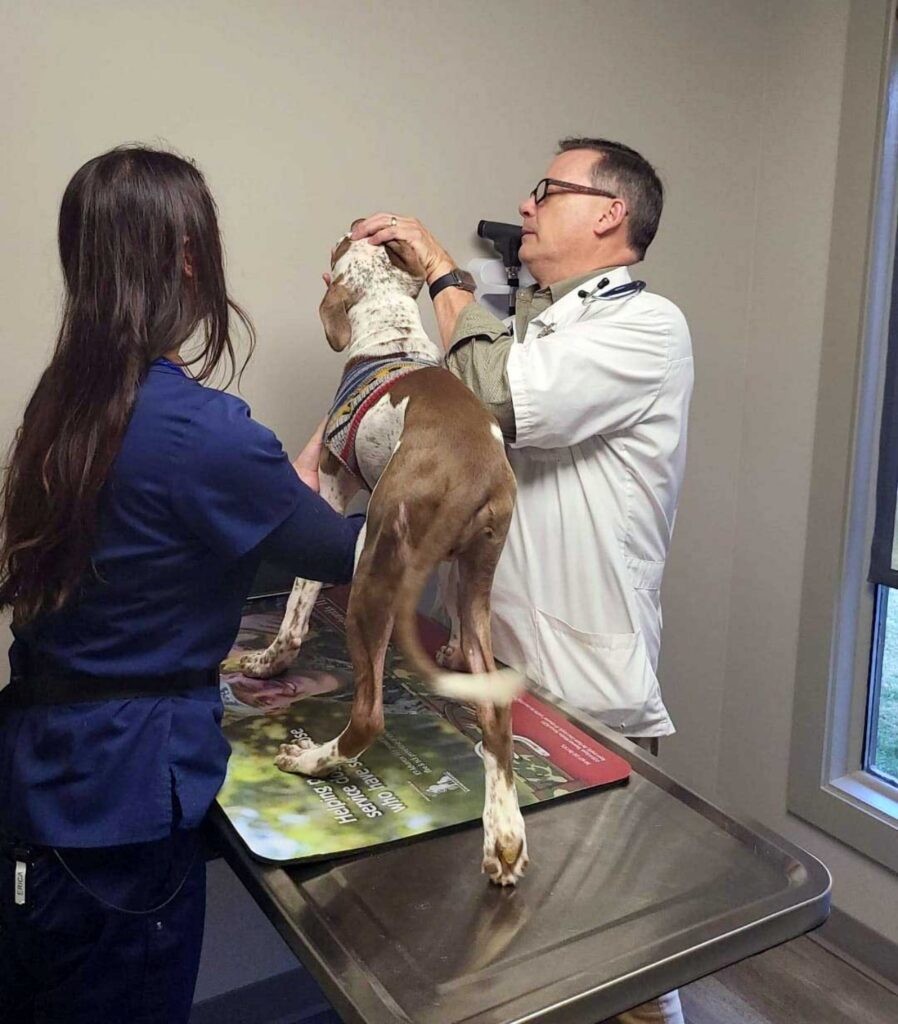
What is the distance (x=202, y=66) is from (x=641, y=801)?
149cm

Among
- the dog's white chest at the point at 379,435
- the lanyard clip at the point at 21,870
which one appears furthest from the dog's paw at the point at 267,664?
the lanyard clip at the point at 21,870

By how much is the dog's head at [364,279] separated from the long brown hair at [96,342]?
41 cm

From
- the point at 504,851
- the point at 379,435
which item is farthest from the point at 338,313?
the point at 504,851

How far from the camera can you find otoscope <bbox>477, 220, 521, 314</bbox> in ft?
6.76

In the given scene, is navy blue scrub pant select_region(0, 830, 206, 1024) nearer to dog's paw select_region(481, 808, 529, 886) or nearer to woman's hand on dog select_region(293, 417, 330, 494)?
dog's paw select_region(481, 808, 529, 886)

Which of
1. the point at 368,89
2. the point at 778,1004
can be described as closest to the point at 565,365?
the point at 368,89

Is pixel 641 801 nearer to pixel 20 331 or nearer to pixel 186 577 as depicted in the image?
A: pixel 186 577

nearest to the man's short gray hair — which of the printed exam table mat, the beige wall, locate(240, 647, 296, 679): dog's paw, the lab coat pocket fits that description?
the beige wall

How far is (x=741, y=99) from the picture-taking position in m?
2.45

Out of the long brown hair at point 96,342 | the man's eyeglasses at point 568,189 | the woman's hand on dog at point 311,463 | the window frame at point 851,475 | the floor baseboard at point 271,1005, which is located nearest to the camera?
the long brown hair at point 96,342

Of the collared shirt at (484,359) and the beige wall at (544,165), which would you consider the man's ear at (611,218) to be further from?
the beige wall at (544,165)

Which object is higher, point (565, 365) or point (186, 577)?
point (565, 365)

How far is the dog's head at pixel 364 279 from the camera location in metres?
1.47

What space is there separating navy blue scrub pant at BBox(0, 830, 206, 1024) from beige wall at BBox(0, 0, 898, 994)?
934 mm
